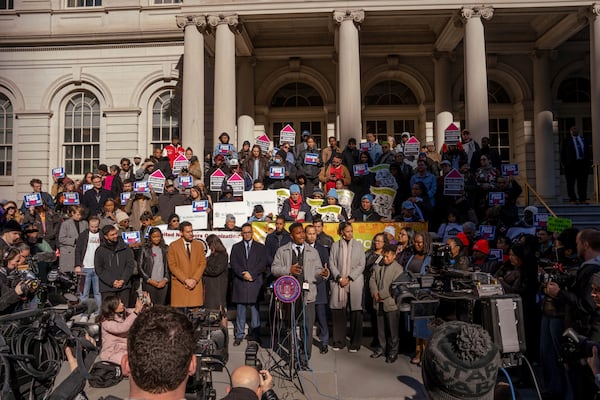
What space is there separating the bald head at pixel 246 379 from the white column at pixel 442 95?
17952 millimetres

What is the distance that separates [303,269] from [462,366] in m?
6.46

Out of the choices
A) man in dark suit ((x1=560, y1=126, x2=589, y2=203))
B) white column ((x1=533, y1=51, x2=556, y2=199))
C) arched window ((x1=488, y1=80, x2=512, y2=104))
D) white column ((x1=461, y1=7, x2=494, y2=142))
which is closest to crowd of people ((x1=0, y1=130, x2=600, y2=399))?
white column ((x1=461, y1=7, x2=494, y2=142))

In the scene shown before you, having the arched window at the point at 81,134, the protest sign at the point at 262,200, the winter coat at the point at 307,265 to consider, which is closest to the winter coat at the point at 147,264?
the winter coat at the point at 307,265

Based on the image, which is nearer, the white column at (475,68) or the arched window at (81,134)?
the white column at (475,68)

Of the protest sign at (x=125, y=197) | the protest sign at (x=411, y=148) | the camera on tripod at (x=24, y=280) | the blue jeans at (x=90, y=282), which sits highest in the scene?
the protest sign at (x=411, y=148)

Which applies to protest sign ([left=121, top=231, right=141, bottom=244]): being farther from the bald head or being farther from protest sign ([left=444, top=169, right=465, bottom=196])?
the bald head

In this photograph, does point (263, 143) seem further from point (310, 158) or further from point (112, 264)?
point (112, 264)

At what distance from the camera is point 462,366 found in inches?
78.4

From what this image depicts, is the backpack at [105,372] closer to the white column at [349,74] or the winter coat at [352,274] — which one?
the winter coat at [352,274]

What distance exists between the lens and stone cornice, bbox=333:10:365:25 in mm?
16078

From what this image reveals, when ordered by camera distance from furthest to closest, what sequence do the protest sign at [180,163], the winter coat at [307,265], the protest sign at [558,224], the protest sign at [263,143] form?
the protest sign at [263,143]
the protest sign at [180,163]
the protest sign at [558,224]
the winter coat at [307,265]

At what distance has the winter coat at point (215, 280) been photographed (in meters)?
9.12

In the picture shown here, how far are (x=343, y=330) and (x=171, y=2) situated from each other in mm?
16951

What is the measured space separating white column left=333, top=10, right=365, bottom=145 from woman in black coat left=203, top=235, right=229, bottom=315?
729cm
